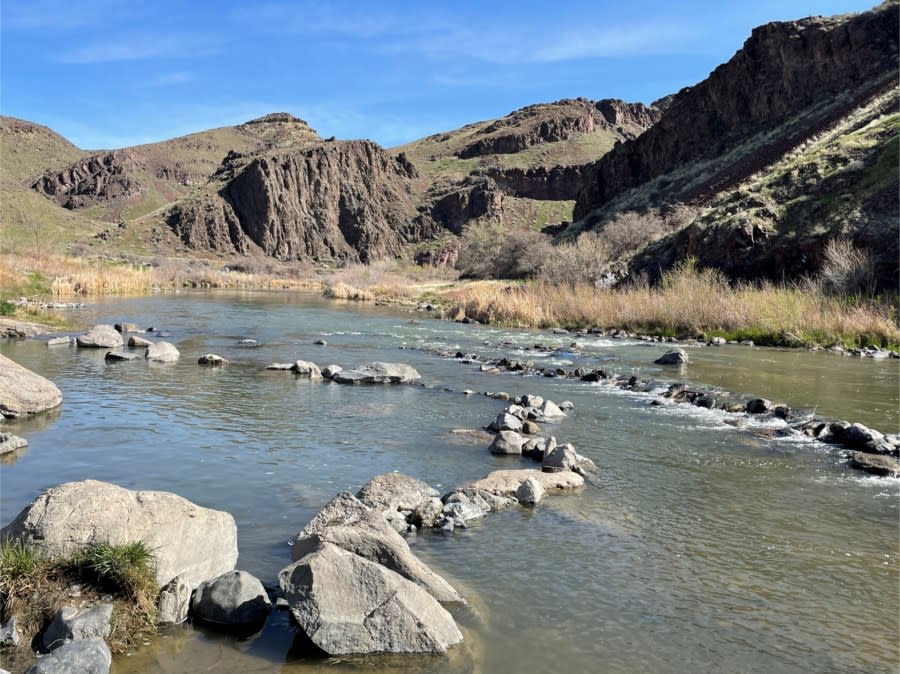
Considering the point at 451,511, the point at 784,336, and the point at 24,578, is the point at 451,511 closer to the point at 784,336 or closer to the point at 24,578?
the point at 24,578

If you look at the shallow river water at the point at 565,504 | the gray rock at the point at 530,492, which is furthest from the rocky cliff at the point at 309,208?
the gray rock at the point at 530,492

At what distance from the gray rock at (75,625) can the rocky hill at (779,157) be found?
29.4 m

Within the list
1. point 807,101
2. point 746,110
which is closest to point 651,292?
point 807,101

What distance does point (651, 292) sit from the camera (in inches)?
1194

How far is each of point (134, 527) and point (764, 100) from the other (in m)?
76.3

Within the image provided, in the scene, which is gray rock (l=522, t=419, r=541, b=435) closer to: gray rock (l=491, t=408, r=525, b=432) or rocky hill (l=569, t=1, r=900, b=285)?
gray rock (l=491, t=408, r=525, b=432)

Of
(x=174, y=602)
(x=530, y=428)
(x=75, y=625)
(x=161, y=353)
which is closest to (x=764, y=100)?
(x=161, y=353)

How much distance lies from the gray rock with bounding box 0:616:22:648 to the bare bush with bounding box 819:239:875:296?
2738cm

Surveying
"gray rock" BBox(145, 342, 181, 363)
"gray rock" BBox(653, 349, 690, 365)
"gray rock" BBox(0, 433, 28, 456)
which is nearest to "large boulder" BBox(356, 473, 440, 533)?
"gray rock" BBox(0, 433, 28, 456)

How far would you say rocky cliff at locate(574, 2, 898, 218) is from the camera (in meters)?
56.9

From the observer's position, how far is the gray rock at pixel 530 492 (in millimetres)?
7699

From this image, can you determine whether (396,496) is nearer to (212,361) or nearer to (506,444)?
(506,444)

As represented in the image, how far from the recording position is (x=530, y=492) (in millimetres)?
7719

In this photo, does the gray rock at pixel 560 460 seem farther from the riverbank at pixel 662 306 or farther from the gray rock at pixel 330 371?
the riverbank at pixel 662 306
